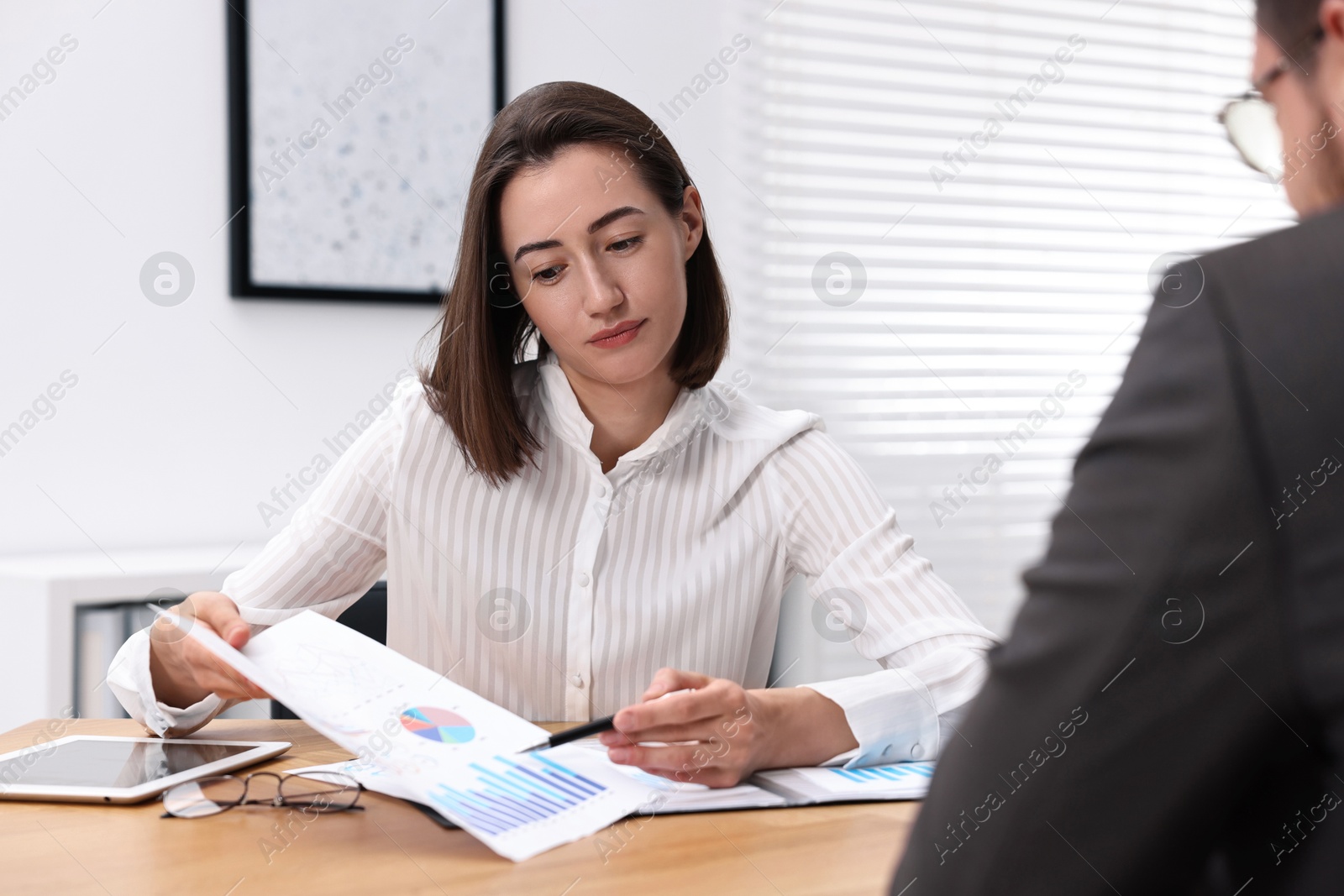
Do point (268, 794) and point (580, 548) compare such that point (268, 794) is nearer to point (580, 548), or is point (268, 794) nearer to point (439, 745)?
point (439, 745)

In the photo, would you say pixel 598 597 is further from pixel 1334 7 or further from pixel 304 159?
pixel 304 159

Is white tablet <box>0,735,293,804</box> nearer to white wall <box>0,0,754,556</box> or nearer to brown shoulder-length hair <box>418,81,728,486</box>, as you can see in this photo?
brown shoulder-length hair <box>418,81,728,486</box>

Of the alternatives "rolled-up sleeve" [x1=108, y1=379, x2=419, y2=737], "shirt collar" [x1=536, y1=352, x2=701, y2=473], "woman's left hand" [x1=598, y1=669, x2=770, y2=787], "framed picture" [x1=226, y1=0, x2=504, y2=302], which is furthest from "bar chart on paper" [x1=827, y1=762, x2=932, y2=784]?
"framed picture" [x1=226, y1=0, x2=504, y2=302]

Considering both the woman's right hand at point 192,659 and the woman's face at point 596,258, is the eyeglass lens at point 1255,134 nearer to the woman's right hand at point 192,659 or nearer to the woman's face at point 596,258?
the woman's face at point 596,258

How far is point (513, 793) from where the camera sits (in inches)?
37.3

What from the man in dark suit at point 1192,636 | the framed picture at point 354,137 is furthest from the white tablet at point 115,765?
the framed picture at point 354,137

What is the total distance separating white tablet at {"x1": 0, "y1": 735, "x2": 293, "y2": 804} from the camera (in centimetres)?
100

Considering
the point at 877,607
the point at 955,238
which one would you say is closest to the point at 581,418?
the point at 877,607

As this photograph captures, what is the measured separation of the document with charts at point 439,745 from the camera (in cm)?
92

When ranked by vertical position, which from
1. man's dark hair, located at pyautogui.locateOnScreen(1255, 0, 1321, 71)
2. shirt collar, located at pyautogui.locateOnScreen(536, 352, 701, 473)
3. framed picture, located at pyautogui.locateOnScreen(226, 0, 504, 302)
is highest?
framed picture, located at pyautogui.locateOnScreen(226, 0, 504, 302)

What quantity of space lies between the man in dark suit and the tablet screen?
34.3 inches

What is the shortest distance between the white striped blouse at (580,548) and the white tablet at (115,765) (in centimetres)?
29

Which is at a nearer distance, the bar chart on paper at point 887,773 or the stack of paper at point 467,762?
the stack of paper at point 467,762

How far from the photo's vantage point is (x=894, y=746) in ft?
3.81
